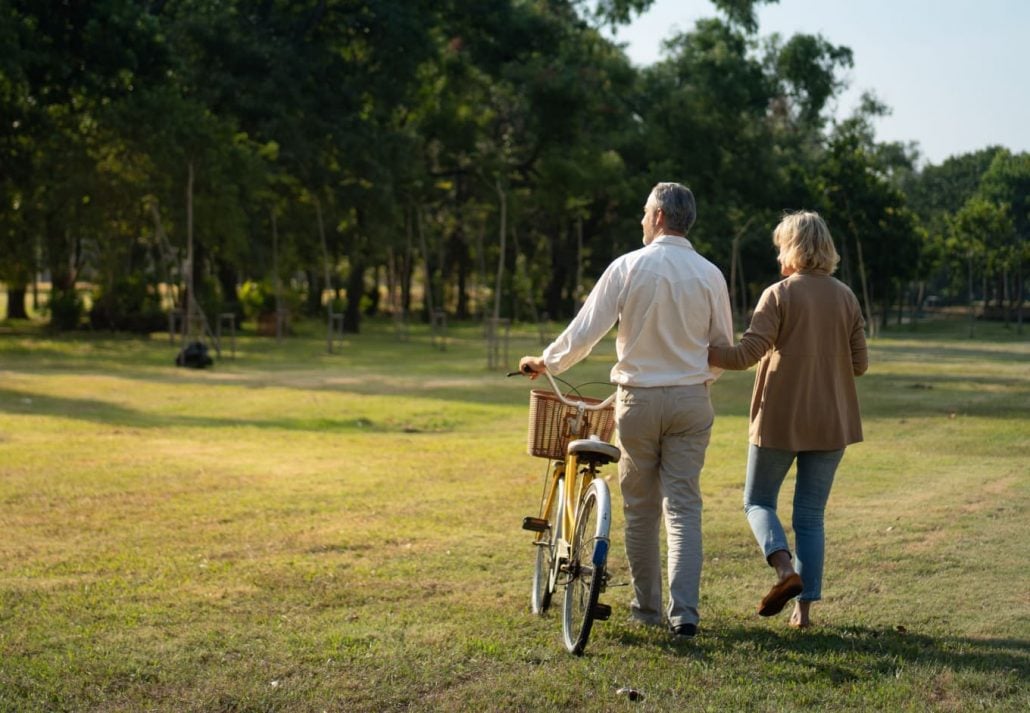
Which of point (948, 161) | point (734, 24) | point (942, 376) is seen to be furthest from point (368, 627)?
point (948, 161)

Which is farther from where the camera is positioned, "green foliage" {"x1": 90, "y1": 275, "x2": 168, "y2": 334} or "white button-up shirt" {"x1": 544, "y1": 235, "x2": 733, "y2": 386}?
"green foliage" {"x1": 90, "y1": 275, "x2": 168, "y2": 334}

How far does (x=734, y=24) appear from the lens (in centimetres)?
5156

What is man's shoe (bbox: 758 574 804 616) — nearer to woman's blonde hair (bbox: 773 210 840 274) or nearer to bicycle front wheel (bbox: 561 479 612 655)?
bicycle front wheel (bbox: 561 479 612 655)

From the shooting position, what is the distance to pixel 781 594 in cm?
569

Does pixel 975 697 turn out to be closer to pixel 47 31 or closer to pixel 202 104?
pixel 47 31

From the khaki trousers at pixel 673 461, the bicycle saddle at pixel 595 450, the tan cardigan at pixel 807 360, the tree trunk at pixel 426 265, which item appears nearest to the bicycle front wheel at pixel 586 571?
the bicycle saddle at pixel 595 450

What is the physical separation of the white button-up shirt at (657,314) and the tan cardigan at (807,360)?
0.32 m

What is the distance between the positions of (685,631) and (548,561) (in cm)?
84

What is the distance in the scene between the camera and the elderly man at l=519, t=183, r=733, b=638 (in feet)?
18.8

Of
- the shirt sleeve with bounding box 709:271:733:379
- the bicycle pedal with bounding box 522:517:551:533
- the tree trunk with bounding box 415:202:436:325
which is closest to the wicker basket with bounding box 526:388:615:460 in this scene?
the bicycle pedal with bounding box 522:517:551:533

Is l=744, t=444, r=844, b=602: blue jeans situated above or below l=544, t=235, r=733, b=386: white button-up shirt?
below

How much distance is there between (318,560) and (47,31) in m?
21.6

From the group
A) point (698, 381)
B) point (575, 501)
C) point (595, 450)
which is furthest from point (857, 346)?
point (575, 501)

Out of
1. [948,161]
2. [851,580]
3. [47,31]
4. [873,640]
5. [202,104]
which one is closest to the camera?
[873,640]
